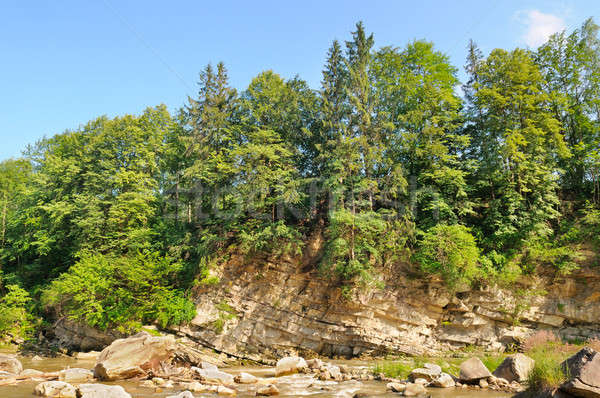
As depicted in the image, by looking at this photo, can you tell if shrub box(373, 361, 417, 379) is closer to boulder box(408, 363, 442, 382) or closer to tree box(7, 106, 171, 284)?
boulder box(408, 363, 442, 382)

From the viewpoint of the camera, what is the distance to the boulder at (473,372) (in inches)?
446

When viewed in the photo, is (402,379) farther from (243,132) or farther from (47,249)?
(47,249)

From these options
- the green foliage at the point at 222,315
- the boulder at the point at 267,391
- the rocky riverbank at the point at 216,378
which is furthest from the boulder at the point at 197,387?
the green foliage at the point at 222,315

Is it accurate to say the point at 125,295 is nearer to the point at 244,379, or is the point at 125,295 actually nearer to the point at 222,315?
the point at 222,315

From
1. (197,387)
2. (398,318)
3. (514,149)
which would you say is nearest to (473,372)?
(398,318)

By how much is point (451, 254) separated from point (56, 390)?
1834 cm

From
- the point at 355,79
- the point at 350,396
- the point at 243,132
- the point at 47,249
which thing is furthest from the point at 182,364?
the point at 355,79

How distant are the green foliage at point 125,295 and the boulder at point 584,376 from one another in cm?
1907

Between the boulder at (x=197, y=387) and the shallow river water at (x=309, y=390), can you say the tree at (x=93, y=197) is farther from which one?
the boulder at (x=197, y=387)

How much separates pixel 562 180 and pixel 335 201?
53.3 ft

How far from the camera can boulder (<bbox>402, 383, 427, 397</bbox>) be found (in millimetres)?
10477

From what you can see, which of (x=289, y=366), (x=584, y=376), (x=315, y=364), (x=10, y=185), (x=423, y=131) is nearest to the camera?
(x=584, y=376)

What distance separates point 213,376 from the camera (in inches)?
538

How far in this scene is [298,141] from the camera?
26750 millimetres
